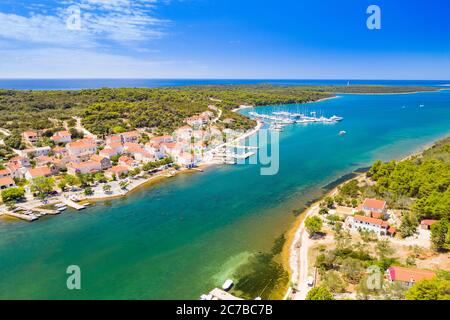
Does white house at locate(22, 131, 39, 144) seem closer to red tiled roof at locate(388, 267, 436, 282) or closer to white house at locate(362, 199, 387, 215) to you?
white house at locate(362, 199, 387, 215)

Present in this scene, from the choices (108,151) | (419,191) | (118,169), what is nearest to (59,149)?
(108,151)

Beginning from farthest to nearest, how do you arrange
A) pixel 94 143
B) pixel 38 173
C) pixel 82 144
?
pixel 94 143
pixel 82 144
pixel 38 173

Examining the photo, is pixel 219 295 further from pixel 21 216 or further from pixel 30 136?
pixel 30 136

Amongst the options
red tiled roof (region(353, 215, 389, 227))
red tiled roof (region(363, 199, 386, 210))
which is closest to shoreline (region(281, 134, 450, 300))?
red tiled roof (region(353, 215, 389, 227))

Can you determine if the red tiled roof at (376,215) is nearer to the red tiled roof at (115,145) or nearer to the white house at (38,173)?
the white house at (38,173)

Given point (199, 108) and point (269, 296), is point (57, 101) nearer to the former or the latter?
point (199, 108)

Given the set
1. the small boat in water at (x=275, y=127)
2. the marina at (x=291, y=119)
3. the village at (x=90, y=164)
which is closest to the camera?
the village at (x=90, y=164)

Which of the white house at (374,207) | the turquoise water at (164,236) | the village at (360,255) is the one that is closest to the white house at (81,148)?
the turquoise water at (164,236)
